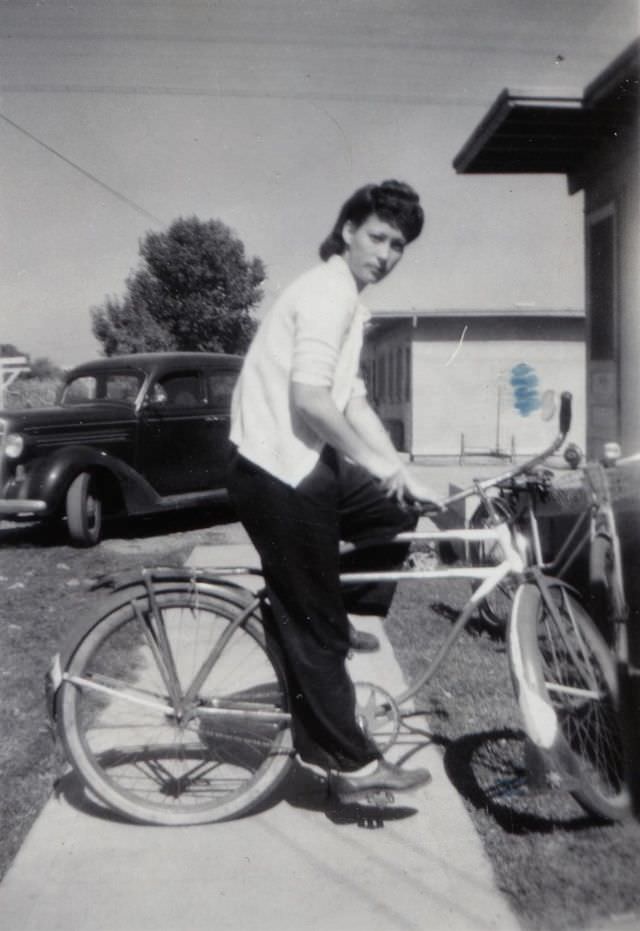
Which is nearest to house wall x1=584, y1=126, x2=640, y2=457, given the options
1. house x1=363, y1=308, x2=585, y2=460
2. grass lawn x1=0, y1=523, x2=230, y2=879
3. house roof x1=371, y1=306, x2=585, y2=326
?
grass lawn x1=0, y1=523, x2=230, y2=879

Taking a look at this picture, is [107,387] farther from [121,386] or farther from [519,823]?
[519,823]

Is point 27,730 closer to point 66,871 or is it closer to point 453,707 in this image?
point 66,871

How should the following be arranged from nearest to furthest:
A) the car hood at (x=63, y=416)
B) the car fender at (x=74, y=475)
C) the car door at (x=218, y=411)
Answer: the car fender at (x=74, y=475)
the car hood at (x=63, y=416)
the car door at (x=218, y=411)

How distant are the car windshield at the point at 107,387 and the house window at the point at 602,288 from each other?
176 inches

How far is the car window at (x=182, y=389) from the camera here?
969 centimetres

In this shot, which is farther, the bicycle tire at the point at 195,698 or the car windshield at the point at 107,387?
the car windshield at the point at 107,387

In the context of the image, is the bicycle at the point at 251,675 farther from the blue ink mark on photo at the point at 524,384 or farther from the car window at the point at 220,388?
the car window at the point at 220,388

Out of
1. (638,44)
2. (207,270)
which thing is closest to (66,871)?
(207,270)

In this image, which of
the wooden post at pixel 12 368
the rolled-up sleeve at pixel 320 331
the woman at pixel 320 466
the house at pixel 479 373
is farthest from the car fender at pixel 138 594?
the house at pixel 479 373

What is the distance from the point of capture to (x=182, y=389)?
9.84 m

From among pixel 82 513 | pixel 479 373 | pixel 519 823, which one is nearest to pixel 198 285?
pixel 82 513

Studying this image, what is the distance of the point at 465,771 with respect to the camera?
3004 mm

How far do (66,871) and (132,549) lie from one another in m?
5.86

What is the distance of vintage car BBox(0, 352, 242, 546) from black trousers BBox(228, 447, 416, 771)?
19.3 feet
